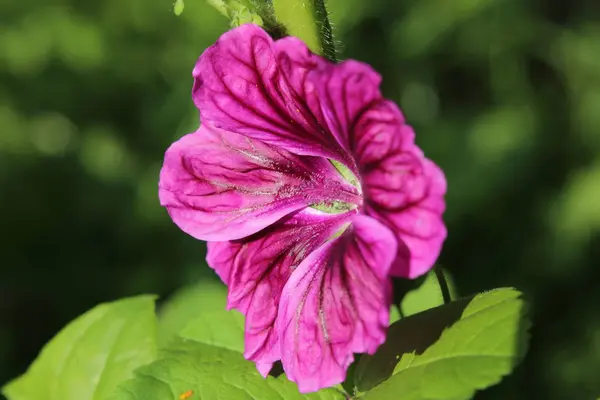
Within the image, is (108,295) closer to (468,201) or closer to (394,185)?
(468,201)

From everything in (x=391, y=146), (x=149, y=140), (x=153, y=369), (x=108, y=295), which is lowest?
(x=108, y=295)

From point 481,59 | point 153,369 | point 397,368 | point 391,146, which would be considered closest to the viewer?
point 391,146

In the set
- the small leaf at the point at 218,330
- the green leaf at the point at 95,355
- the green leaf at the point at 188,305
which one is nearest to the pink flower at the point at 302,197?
the small leaf at the point at 218,330

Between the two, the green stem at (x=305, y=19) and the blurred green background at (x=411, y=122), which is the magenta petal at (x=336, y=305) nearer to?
the green stem at (x=305, y=19)

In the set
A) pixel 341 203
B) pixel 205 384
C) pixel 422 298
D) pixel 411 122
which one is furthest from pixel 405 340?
pixel 411 122

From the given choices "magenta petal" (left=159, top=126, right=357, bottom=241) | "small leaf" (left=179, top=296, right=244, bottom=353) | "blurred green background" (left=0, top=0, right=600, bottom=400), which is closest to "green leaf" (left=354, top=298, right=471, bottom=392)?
"magenta petal" (left=159, top=126, right=357, bottom=241)

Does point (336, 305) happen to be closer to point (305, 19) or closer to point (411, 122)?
point (305, 19)

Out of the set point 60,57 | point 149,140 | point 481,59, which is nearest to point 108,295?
point 149,140
